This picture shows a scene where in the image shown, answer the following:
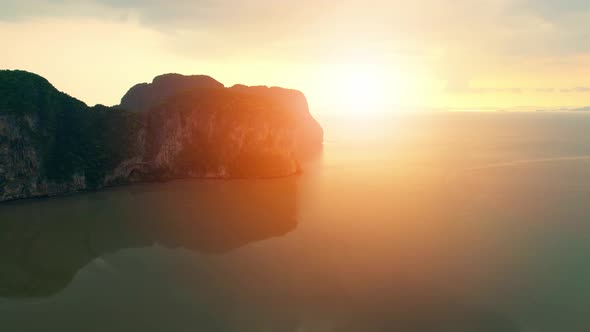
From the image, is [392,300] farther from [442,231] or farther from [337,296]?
[442,231]

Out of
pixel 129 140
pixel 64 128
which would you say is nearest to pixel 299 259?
pixel 129 140

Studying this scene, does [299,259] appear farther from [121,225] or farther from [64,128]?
[64,128]

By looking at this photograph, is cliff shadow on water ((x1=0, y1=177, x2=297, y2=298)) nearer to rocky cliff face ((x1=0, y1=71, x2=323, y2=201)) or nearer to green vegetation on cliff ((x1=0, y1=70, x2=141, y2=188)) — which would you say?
rocky cliff face ((x1=0, y1=71, x2=323, y2=201))

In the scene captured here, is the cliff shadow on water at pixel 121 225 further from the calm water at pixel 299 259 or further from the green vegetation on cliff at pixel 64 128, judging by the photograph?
the green vegetation on cliff at pixel 64 128

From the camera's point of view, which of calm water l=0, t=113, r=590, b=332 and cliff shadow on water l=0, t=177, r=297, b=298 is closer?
calm water l=0, t=113, r=590, b=332

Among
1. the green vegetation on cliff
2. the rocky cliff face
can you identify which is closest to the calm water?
the rocky cliff face

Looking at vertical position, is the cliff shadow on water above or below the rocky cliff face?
below
